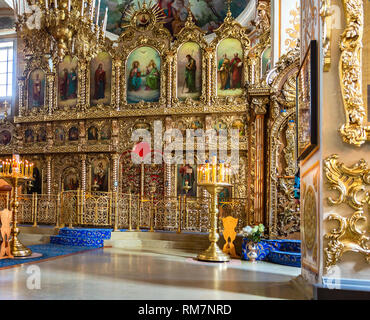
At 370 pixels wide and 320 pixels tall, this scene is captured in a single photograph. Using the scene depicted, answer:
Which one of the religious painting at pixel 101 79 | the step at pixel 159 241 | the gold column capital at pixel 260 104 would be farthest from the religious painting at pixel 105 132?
the gold column capital at pixel 260 104

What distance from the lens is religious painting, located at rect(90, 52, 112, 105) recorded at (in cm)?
1681

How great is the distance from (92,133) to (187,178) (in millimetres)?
4533

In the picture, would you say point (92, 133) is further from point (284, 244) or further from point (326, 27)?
point (326, 27)

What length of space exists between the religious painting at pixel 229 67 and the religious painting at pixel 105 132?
4.70m

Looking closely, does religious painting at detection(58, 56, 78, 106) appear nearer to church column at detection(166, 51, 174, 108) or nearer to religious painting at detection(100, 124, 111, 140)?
religious painting at detection(100, 124, 111, 140)

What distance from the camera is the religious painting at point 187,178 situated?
1528 centimetres

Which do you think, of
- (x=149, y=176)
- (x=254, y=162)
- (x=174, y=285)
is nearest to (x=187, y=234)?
(x=254, y=162)

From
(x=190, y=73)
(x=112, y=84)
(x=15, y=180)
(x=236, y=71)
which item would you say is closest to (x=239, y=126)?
(x=236, y=71)

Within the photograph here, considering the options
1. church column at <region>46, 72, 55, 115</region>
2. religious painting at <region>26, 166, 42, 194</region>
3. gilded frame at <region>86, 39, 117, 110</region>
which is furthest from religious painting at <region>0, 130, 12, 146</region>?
gilded frame at <region>86, 39, 117, 110</region>

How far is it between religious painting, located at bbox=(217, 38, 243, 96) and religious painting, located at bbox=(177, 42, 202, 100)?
0.79 metres

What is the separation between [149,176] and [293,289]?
1106 cm

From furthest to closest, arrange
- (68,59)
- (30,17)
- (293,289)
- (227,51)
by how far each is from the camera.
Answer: (68,59)
(227,51)
(30,17)
(293,289)

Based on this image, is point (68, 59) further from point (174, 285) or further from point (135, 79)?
point (174, 285)

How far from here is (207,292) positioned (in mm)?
4723
